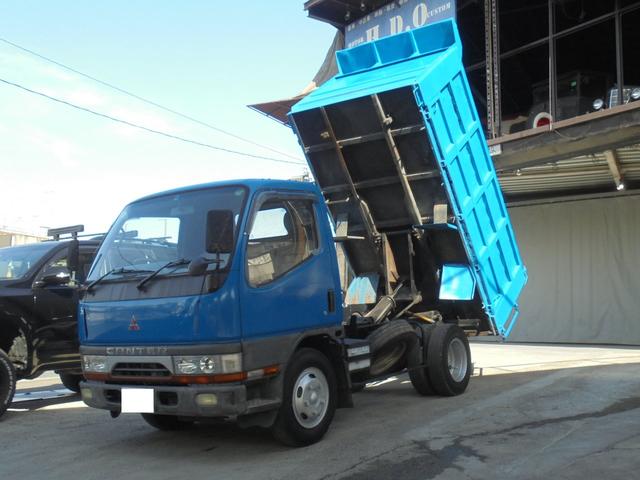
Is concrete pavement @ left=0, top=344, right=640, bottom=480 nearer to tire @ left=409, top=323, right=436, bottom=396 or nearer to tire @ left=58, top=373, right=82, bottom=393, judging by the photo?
tire @ left=409, top=323, right=436, bottom=396

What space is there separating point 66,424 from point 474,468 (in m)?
4.47

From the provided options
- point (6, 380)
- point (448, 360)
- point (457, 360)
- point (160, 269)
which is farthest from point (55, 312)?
point (457, 360)

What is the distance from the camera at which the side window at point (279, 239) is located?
493 cm

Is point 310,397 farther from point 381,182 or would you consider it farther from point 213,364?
point 381,182

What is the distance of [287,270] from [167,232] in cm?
107

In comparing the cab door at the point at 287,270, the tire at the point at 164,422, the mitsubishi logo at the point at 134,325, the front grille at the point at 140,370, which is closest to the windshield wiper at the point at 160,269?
the mitsubishi logo at the point at 134,325

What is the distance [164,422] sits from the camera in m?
6.12

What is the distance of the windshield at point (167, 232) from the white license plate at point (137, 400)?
938 millimetres

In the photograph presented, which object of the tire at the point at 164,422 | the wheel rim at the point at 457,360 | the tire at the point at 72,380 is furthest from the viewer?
the tire at the point at 72,380

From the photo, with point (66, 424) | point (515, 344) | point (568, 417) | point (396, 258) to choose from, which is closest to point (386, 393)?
point (396, 258)

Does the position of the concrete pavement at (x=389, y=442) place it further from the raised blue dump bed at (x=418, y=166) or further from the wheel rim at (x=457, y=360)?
the raised blue dump bed at (x=418, y=166)

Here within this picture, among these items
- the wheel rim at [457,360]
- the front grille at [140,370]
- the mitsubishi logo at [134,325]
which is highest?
the mitsubishi logo at [134,325]

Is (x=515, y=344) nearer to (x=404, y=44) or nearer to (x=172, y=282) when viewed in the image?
(x=404, y=44)

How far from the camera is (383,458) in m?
4.87
